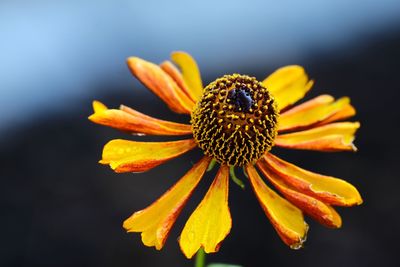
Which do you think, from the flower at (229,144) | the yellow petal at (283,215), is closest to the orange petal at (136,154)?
the flower at (229,144)

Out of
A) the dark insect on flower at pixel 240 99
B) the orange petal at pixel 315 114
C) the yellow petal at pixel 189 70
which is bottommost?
the orange petal at pixel 315 114

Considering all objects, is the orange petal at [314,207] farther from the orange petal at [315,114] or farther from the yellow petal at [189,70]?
the yellow petal at [189,70]

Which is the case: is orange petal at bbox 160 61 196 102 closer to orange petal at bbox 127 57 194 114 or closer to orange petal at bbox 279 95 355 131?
orange petal at bbox 127 57 194 114

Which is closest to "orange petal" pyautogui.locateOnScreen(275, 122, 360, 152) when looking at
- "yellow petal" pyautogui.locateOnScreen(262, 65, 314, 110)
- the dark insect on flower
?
"yellow petal" pyautogui.locateOnScreen(262, 65, 314, 110)

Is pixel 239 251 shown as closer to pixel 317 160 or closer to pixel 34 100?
pixel 317 160

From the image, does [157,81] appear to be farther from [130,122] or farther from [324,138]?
[324,138]

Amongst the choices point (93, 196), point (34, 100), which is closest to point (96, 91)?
point (34, 100)
